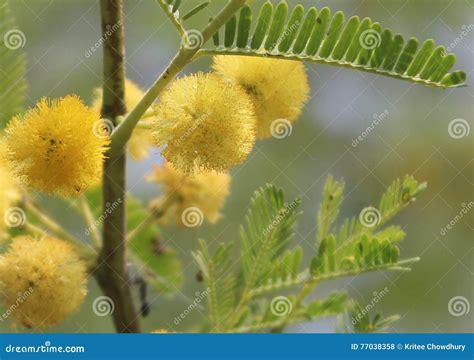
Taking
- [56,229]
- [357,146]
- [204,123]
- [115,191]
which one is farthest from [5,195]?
[357,146]

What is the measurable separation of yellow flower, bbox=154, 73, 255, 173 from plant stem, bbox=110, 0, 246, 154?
0.07 meters

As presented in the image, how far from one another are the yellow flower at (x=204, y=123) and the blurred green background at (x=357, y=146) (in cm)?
111

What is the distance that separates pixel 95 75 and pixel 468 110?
2264 millimetres

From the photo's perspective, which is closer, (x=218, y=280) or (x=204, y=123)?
(x=204, y=123)

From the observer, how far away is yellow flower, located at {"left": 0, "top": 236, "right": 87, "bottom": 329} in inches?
91.9

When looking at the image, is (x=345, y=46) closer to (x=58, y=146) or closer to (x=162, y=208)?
(x=58, y=146)

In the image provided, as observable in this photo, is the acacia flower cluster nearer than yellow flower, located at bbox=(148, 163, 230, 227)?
Yes

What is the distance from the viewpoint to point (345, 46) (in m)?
2.04

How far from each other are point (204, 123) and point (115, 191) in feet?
1.14

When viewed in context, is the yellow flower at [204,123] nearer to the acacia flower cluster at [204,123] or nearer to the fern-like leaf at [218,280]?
the acacia flower cluster at [204,123]

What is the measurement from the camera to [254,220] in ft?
7.46

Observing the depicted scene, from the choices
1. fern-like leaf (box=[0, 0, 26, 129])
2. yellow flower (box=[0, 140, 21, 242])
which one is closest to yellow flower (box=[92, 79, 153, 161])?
fern-like leaf (box=[0, 0, 26, 129])

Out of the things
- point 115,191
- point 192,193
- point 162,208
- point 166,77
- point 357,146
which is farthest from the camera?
point 357,146

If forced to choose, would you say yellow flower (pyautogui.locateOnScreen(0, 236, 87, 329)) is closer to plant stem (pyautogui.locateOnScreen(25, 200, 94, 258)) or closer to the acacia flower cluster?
plant stem (pyautogui.locateOnScreen(25, 200, 94, 258))
